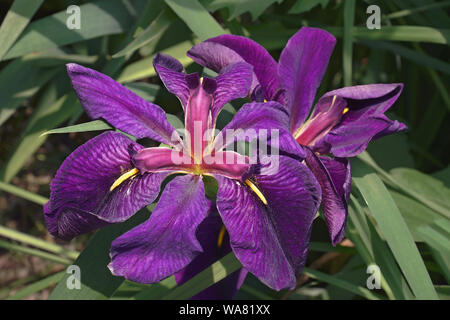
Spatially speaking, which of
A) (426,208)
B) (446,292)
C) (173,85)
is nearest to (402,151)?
(426,208)

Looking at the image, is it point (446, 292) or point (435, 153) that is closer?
point (446, 292)

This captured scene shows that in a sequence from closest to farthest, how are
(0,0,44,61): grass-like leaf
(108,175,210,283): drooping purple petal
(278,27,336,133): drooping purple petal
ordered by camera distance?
(108,175,210,283): drooping purple petal → (278,27,336,133): drooping purple petal → (0,0,44,61): grass-like leaf

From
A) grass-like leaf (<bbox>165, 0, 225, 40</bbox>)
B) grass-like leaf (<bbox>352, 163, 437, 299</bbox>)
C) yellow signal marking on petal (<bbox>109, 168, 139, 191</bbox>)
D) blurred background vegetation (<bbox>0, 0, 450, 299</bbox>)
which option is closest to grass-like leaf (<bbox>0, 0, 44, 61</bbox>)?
blurred background vegetation (<bbox>0, 0, 450, 299</bbox>)

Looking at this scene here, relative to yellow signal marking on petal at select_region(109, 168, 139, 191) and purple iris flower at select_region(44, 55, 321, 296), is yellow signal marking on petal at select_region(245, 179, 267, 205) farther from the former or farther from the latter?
yellow signal marking on petal at select_region(109, 168, 139, 191)

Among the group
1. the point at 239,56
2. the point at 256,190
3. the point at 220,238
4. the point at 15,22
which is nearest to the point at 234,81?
the point at 239,56

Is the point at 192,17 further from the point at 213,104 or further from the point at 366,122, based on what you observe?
the point at 366,122

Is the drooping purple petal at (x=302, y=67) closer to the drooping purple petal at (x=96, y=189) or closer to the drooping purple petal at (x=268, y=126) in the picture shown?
the drooping purple petal at (x=268, y=126)

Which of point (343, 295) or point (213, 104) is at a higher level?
point (213, 104)

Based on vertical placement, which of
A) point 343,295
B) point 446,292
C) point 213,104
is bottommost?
point 343,295
